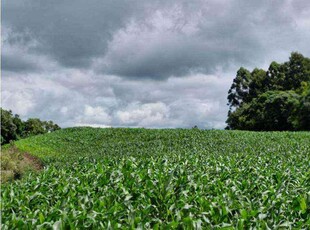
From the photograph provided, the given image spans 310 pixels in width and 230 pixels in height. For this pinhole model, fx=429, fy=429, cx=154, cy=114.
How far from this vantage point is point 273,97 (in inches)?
1988

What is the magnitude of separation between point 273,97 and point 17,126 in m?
40.1

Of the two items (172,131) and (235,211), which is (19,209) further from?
(172,131)

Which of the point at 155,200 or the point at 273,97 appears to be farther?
the point at 273,97

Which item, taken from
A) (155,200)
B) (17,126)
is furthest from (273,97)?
(155,200)

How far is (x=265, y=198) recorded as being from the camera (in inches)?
246

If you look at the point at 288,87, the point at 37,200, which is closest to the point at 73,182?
the point at 37,200

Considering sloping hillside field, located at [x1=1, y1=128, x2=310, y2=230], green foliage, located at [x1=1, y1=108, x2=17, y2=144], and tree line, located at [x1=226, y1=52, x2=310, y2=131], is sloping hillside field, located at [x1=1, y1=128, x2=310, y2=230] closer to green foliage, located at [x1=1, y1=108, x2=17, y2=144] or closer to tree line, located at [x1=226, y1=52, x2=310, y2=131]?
tree line, located at [x1=226, y1=52, x2=310, y2=131]

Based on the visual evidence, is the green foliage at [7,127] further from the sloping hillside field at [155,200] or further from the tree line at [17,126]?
the sloping hillside field at [155,200]

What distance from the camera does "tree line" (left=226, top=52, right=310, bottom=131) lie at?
1861 inches

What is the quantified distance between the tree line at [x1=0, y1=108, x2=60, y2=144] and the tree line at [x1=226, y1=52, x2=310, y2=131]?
30080 millimetres

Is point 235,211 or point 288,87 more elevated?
point 288,87

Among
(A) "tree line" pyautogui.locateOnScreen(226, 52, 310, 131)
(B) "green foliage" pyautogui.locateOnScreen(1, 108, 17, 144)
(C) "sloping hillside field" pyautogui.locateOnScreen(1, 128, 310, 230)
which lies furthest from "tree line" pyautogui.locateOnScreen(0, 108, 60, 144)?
(C) "sloping hillside field" pyautogui.locateOnScreen(1, 128, 310, 230)

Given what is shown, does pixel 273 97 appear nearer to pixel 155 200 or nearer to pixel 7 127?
pixel 7 127

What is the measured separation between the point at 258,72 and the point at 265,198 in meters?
57.4
